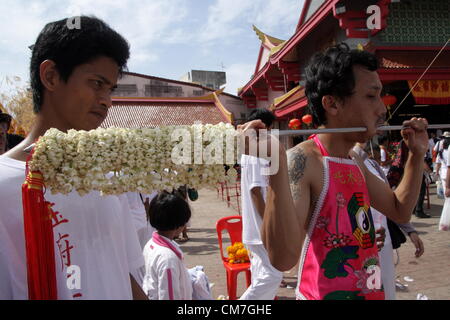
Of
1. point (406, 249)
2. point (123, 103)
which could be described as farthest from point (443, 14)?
point (123, 103)

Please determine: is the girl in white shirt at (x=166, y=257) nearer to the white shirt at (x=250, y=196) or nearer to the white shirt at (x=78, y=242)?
the white shirt at (x=250, y=196)

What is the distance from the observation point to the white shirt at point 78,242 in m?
0.97

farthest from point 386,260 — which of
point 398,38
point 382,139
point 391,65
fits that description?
point 398,38

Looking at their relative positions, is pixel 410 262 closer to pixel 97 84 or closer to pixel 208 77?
pixel 97 84

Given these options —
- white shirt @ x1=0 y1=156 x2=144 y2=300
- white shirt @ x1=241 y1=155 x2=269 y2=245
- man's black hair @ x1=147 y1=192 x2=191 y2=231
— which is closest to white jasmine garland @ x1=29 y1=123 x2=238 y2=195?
white shirt @ x1=0 y1=156 x2=144 y2=300

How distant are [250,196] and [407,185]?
4.12 feet

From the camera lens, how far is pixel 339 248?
1.43 m

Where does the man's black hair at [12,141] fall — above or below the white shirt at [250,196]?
above

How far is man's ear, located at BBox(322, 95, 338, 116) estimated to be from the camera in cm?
156

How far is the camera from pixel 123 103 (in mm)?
15258

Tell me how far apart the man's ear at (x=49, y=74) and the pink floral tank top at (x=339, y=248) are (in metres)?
1.22

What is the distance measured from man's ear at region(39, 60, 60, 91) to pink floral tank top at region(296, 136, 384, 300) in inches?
48.0

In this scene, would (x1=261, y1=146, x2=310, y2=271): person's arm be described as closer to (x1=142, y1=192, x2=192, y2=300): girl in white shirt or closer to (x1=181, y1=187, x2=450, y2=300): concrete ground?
(x1=142, y1=192, x2=192, y2=300): girl in white shirt

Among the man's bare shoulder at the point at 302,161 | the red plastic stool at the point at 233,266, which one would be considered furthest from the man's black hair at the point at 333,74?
the red plastic stool at the point at 233,266
